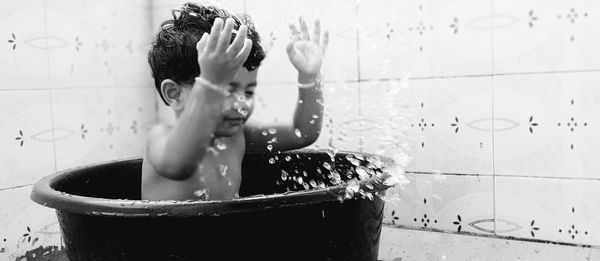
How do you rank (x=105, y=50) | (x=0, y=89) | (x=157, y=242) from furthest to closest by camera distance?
1. (x=105, y=50)
2. (x=0, y=89)
3. (x=157, y=242)

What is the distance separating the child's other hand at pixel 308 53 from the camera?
3.23 ft

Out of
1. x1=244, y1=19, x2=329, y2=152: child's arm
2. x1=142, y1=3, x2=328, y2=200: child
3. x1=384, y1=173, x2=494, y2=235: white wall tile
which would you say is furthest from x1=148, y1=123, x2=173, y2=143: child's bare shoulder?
x1=384, y1=173, x2=494, y2=235: white wall tile

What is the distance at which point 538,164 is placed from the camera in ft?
4.01

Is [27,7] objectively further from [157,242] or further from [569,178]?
[569,178]

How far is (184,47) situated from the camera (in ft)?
2.99

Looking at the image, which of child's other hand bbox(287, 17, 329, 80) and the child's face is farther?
child's other hand bbox(287, 17, 329, 80)

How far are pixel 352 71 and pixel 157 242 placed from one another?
2.83ft

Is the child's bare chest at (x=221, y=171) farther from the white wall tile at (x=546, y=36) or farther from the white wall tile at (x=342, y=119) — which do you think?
the white wall tile at (x=546, y=36)

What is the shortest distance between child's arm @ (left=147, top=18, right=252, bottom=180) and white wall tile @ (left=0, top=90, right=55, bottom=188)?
2.49 ft

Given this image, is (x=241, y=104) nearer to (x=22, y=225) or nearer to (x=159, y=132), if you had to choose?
(x=159, y=132)

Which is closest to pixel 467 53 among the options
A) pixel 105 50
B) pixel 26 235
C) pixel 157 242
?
pixel 157 242

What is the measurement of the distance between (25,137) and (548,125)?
4.05 feet

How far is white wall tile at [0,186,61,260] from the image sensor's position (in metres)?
1.31

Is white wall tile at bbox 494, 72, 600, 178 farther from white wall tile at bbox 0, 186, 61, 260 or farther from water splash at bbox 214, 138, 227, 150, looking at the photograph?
white wall tile at bbox 0, 186, 61, 260
